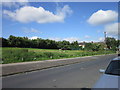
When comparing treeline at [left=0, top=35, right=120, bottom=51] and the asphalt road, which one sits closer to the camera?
the asphalt road

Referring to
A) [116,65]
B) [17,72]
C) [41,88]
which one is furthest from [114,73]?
[17,72]

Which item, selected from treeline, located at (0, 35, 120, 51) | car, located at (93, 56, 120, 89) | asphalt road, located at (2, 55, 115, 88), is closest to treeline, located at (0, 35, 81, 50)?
treeline, located at (0, 35, 120, 51)

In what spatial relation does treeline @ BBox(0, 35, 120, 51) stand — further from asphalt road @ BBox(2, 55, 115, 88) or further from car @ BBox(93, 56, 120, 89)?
car @ BBox(93, 56, 120, 89)

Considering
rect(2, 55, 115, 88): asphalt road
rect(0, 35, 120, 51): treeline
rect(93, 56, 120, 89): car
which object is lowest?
rect(2, 55, 115, 88): asphalt road

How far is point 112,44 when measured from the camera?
9731cm

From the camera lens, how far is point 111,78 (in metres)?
4.30

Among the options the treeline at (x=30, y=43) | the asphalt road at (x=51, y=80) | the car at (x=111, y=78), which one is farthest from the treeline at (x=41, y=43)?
the car at (x=111, y=78)

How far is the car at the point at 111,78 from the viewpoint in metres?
3.81

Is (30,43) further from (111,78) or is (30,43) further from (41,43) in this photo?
(111,78)

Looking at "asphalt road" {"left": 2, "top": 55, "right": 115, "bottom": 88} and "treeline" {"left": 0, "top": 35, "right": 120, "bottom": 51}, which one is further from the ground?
"treeline" {"left": 0, "top": 35, "right": 120, "bottom": 51}

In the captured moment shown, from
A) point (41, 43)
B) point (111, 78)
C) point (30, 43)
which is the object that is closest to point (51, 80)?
point (111, 78)

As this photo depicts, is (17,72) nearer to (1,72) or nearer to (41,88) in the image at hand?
(1,72)

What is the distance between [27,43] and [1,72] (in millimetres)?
92884

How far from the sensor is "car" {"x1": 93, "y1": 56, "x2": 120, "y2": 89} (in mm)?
3806
